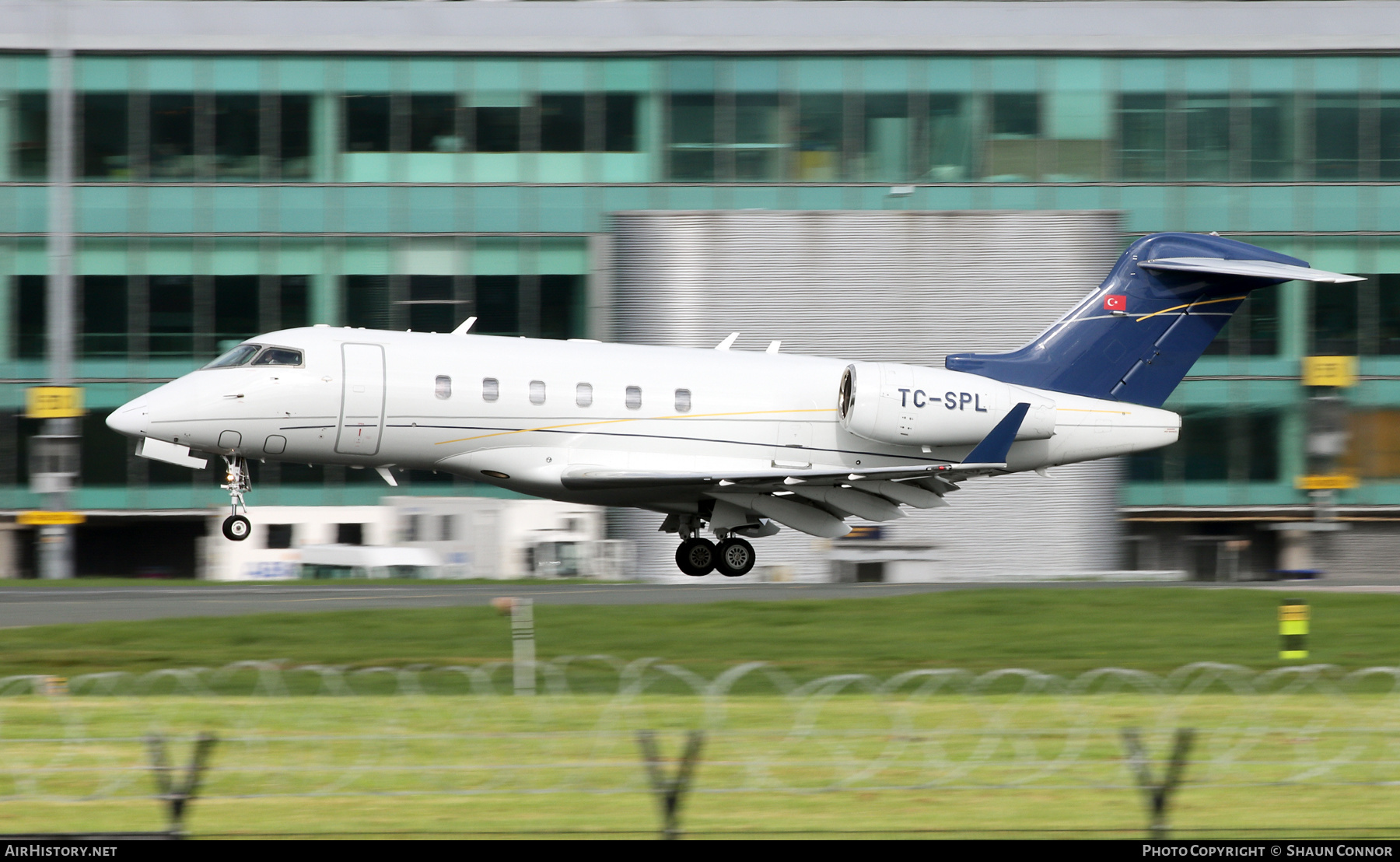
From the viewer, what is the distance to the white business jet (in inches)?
860

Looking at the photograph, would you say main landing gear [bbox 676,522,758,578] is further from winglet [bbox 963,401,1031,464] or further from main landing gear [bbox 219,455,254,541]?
main landing gear [bbox 219,455,254,541]

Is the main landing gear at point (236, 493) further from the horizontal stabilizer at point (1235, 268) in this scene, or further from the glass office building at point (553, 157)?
the glass office building at point (553, 157)

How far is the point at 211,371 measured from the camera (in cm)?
2192

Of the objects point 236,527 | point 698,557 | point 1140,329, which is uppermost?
point 1140,329

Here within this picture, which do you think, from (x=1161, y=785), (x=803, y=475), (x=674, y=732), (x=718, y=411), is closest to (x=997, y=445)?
(x=803, y=475)

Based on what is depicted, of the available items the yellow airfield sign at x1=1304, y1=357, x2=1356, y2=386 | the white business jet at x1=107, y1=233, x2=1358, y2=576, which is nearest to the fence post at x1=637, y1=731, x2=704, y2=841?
the white business jet at x1=107, y1=233, x2=1358, y2=576

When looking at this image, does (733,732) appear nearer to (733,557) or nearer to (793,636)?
(793,636)

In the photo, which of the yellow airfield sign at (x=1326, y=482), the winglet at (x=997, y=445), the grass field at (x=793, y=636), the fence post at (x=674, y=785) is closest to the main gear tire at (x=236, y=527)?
the grass field at (x=793, y=636)

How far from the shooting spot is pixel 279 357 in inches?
862

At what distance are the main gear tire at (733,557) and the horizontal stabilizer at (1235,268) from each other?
815cm

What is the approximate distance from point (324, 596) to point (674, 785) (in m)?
16.8

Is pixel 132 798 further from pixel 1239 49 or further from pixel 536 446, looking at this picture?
pixel 1239 49

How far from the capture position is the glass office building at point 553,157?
130ft

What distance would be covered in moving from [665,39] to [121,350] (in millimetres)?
16414
